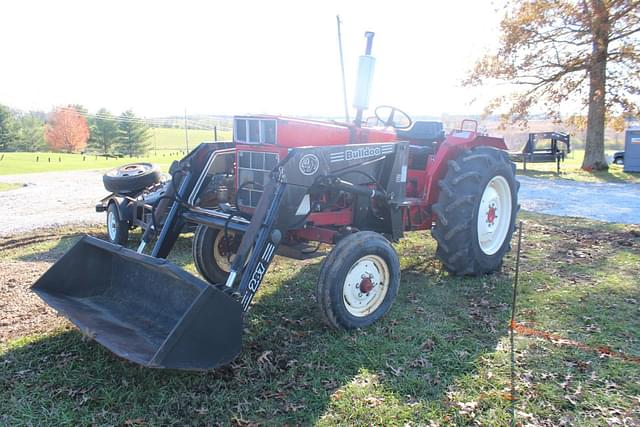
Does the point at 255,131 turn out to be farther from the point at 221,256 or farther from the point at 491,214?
the point at 491,214

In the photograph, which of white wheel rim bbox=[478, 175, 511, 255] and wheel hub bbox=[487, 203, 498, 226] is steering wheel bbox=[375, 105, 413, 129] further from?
wheel hub bbox=[487, 203, 498, 226]

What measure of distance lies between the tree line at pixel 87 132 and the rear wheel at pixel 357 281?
66.5m

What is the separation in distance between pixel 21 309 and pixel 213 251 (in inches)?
70.9

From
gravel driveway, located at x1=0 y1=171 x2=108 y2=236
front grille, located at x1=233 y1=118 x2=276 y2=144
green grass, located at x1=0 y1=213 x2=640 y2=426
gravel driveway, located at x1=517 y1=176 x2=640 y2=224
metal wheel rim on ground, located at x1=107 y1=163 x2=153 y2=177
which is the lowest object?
green grass, located at x1=0 y1=213 x2=640 y2=426

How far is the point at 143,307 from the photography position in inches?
156

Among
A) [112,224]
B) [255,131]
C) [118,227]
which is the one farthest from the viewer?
[112,224]

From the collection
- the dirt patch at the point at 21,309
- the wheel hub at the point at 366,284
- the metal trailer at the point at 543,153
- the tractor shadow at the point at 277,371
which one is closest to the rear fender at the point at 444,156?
the tractor shadow at the point at 277,371

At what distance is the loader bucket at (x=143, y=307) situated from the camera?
3037 mm

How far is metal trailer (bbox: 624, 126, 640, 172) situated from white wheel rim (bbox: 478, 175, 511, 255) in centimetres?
1665

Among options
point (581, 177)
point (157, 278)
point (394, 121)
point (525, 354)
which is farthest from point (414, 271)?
point (581, 177)

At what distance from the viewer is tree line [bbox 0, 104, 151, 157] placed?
6919 centimetres

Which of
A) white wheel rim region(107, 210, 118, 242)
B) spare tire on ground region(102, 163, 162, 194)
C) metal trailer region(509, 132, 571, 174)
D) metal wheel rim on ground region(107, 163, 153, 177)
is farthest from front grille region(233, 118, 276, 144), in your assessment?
metal trailer region(509, 132, 571, 174)

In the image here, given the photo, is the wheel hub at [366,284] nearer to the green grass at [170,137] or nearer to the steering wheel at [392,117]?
the steering wheel at [392,117]

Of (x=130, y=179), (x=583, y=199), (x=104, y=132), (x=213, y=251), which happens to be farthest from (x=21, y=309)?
(x=104, y=132)
